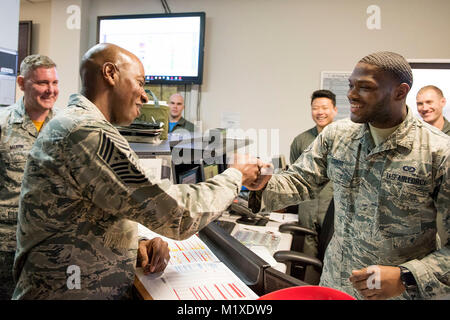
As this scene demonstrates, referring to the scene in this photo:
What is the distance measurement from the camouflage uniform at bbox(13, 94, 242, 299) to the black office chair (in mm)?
1068


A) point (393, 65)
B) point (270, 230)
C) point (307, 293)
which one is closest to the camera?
point (307, 293)

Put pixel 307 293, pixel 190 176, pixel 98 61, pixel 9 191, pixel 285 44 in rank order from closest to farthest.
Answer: pixel 307 293
pixel 98 61
pixel 9 191
pixel 190 176
pixel 285 44

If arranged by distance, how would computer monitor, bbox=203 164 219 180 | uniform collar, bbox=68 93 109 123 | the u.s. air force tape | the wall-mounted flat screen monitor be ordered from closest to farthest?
1. the u.s. air force tape
2. uniform collar, bbox=68 93 109 123
3. computer monitor, bbox=203 164 219 180
4. the wall-mounted flat screen monitor


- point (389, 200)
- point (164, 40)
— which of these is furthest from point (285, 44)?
point (389, 200)

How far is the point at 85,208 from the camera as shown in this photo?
0.87 meters

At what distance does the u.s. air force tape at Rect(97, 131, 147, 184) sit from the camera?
82 cm

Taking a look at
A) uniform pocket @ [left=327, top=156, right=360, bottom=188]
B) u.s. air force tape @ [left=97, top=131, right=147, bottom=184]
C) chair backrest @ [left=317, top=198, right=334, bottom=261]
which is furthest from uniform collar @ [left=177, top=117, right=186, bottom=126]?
u.s. air force tape @ [left=97, top=131, right=147, bottom=184]

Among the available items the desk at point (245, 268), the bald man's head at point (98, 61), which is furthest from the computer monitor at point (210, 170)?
the bald man's head at point (98, 61)

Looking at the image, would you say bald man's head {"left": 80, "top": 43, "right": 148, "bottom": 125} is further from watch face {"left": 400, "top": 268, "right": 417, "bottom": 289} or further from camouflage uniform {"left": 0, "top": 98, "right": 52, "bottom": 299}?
camouflage uniform {"left": 0, "top": 98, "right": 52, "bottom": 299}

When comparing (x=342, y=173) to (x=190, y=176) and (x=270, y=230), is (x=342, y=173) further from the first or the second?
(x=270, y=230)

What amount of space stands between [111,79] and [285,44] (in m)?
2.97

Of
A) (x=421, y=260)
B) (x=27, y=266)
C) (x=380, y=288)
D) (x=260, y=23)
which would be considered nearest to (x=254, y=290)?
(x=380, y=288)

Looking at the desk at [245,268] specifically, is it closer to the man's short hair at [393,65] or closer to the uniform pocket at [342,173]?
the uniform pocket at [342,173]

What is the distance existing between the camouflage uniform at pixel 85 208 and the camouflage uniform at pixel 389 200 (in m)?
0.61
